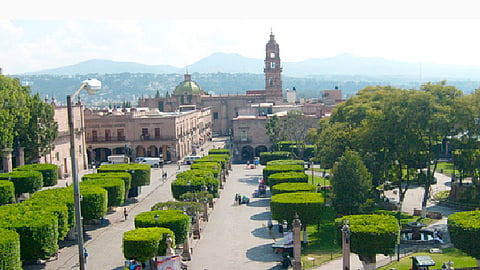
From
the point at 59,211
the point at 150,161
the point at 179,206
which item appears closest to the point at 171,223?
the point at 179,206

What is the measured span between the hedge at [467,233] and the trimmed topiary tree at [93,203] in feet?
71.2

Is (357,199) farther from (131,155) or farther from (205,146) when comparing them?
(205,146)

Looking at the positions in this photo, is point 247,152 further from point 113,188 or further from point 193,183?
point 113,188

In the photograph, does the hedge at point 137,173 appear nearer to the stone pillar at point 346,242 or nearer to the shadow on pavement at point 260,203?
the shadow on pavement at point 260,203

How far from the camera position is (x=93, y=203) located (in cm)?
3634

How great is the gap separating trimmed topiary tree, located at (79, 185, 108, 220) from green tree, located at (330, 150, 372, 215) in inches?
615

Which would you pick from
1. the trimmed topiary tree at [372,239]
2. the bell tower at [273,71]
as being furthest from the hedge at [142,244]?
the bell tower at [273,71]

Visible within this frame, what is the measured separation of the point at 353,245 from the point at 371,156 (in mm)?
16252

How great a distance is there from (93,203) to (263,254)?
1183cm

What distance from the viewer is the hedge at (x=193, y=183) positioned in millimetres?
43812

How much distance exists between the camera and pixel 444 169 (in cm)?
6738

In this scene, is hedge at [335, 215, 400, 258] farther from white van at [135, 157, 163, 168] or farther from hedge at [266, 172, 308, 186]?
white van at [135, 157, 163, 168]

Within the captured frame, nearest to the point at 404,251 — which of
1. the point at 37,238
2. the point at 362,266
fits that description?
the point at 362,266

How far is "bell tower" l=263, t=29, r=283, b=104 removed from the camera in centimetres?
10912
